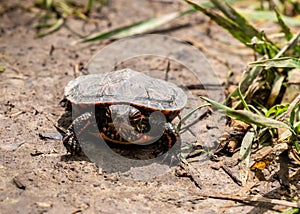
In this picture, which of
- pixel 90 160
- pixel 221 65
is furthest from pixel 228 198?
pixel 221 65

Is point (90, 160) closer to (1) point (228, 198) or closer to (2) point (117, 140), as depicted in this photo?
(2) point (117, 140)

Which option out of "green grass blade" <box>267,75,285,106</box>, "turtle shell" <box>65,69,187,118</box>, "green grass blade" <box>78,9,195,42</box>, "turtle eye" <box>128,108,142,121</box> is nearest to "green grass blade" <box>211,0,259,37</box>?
"green grass blade" <box>267,75,285,106</box>

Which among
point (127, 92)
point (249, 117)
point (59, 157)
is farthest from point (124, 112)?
point (249, 117)

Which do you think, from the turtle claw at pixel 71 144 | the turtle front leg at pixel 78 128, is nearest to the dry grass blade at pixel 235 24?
the turtle front leg at pixel 78 128

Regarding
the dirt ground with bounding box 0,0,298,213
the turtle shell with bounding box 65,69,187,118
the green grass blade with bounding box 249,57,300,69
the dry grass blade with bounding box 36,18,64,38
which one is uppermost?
the green grass blade with bounding box 249,57,300,69

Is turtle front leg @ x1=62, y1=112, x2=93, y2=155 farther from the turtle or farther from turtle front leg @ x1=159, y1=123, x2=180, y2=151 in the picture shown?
turtle front leg @ x1=159, y1=123, x2=180, y2=151

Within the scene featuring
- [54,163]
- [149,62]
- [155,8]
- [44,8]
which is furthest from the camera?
[155,8]

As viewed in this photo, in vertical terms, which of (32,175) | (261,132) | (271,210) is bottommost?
(32,175)

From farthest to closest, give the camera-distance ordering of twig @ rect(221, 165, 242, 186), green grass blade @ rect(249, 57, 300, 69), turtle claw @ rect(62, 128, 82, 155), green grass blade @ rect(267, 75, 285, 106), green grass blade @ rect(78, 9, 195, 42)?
green grass blade @ rect(78, 9, 195, 42)
green grass blade @ rect(267, 75, 285, 106)
green grass blade @ rect(249, 57, 300, 69)
turtle claw @ rect(62, 128, 82, 155)
twig @ rect(221, 165, 242, 186)
